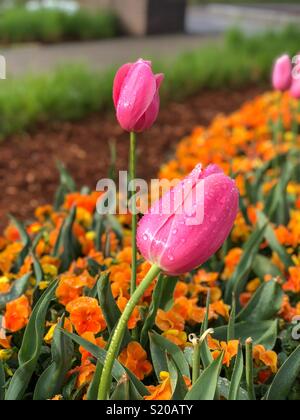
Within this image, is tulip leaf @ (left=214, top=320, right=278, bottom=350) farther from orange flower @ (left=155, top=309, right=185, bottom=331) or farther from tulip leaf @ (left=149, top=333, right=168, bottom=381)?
tulip leaf @ (left=149, top=333, right=168, bottom=381)

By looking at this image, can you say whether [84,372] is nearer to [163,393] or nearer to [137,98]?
[163,393]

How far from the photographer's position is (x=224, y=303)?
2.09 meters

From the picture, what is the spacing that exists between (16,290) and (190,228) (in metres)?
0.81

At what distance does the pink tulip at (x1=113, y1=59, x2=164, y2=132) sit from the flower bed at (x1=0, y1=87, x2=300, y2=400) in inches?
10.9

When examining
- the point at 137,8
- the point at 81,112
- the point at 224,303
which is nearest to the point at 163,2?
the point at 137,8

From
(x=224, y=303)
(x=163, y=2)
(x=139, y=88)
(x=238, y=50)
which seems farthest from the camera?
(x=163, y=2)

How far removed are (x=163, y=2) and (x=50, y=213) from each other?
30.5 ft

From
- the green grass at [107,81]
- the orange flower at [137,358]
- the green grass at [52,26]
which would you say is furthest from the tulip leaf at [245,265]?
the green grass at [52,26]

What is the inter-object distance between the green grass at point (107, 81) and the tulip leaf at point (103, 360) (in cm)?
387

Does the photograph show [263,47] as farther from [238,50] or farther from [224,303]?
[224,303]

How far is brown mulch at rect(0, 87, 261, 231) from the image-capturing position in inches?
173

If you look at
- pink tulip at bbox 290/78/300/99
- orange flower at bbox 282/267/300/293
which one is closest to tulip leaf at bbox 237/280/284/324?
orange flower at bbox 282/267/300/293

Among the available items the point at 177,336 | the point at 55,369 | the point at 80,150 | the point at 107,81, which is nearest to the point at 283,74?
the point at 177,336

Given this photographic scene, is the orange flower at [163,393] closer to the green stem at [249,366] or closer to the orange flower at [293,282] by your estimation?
the green stem at [249,366]
